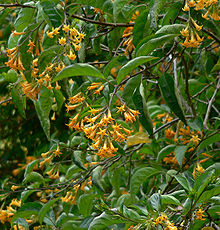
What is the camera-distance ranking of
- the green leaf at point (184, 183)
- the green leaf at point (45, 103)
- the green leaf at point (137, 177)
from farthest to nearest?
the green leaf at point (137, 177) → the green leaf at point (45, 103) → the green leaf at point (184, 183)

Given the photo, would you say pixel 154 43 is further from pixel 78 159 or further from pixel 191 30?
pixel 78 159

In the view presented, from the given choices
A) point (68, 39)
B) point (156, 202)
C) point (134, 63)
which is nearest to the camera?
point (134, 63)

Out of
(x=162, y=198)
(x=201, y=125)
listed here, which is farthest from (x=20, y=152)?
(x=162, y=198)

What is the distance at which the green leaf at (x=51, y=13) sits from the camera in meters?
1.27

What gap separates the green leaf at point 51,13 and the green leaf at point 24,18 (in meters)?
0.17

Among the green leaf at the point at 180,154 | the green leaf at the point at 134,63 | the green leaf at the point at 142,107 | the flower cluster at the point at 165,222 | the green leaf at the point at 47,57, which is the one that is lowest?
the green leaf at the point at 180,154

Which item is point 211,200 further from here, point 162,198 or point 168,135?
point 168,135

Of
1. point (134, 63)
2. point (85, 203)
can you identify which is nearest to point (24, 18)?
point (134, 63)

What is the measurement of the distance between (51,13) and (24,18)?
21 centimetres

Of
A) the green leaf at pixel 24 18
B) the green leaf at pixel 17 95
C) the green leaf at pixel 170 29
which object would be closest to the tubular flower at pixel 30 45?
the green leaf at pixel 24 18

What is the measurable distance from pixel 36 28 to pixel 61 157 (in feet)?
2.69

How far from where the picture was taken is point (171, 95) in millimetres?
1157

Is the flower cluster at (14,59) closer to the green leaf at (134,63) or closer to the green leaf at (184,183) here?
the green leaf at (134,63)

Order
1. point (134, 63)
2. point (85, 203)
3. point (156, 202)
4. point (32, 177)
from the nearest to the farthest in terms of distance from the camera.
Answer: point (134, 63)
point (156, 202)
point (85, 203)
point (32, 177)
